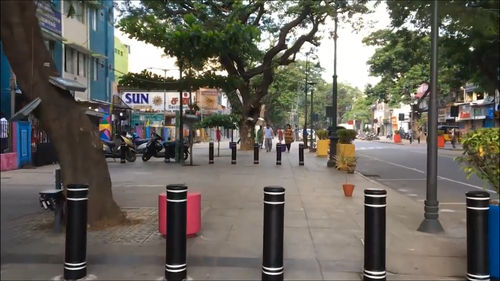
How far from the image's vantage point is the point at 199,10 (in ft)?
68.0

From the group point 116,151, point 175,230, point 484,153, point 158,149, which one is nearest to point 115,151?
point 116,151

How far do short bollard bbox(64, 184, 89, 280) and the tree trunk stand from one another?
2367 mm

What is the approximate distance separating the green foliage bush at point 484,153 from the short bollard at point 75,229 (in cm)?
435

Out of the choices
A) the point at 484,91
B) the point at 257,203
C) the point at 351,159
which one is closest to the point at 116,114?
the point at 351,159

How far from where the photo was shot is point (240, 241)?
7301 mm

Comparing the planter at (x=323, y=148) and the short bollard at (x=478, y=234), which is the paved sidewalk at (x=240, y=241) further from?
the planter at (x=323, y=148)

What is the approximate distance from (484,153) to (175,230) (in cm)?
351

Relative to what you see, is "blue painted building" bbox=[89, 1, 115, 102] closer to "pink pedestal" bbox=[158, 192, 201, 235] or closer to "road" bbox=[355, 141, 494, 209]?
"road" bbox=[355, 141, 494, 209]

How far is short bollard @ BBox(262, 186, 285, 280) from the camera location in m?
5.39

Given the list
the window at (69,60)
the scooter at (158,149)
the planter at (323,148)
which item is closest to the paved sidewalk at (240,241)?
the scooter at (158,149)

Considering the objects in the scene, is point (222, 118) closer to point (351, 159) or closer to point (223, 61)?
point (223, 61)

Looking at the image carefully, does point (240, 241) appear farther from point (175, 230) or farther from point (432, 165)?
point (432, 165)

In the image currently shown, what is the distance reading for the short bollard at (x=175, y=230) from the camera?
17.8 ft

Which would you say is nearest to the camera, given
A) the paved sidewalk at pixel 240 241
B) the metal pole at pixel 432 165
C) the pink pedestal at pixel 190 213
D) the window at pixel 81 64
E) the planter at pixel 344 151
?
the paved sidewalk at pixel 240 241
